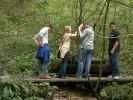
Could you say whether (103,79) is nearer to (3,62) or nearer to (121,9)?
(3,62)

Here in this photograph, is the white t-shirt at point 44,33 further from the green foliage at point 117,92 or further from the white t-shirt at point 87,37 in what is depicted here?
the green foliage at point 117,92

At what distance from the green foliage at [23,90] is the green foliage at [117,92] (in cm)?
182

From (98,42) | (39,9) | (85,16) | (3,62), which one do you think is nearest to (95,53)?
(98,42)

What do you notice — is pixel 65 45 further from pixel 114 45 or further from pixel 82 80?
pixel 114 45

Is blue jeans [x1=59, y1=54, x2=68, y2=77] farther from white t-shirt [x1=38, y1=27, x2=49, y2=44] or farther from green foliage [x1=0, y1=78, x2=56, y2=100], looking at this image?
white t-shirt [x1=38, y1=27, x2=49, y2=44]

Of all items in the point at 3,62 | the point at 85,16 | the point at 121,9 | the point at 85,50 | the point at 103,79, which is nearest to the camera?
the point at 3,62

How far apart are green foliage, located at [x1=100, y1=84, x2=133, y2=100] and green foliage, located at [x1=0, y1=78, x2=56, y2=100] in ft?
5.98

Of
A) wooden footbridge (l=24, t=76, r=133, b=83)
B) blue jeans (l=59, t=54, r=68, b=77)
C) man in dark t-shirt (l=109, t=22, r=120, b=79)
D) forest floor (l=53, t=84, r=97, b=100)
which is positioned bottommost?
forest floor (l=53, t=84, r=97, b=100)

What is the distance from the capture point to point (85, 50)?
1476cm

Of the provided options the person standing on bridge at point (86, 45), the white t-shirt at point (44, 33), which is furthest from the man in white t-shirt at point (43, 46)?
the person standing on bridge at point (86, 45)

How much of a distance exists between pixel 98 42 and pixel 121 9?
290 centimetres

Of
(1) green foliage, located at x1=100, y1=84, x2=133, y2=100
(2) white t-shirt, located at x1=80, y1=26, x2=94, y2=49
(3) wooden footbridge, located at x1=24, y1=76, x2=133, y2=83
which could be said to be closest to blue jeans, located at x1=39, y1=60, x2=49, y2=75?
(3) wooden footbridge, located at x1=24, y1=76, x2=133, y2=83

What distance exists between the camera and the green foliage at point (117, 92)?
14.8 meters

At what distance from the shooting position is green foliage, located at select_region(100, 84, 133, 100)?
1480 centimetres
